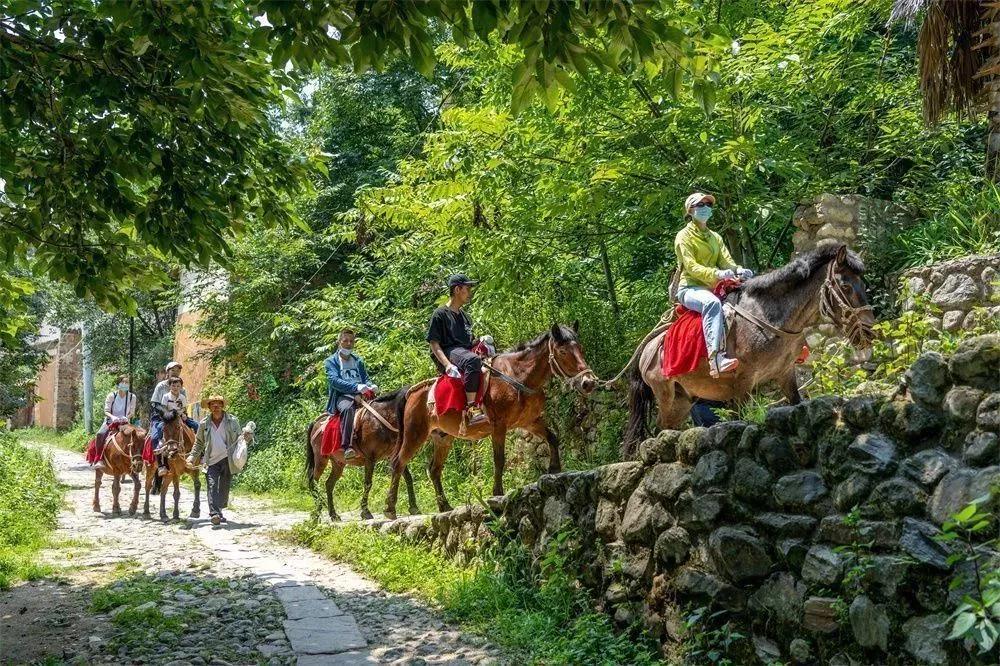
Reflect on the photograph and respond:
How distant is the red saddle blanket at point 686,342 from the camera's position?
25.4 ft

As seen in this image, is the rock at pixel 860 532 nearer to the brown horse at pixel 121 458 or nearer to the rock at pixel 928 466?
the rock at pixel 928 466

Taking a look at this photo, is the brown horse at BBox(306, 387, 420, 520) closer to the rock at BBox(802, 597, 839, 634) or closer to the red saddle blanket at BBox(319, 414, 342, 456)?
the red saddle blanket at BBox(319, 414, 342, 456)

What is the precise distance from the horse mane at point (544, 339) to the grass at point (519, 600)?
240 cm

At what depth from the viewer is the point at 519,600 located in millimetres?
7559

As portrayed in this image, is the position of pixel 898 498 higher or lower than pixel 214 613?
higher

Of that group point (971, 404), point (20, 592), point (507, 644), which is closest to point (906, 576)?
point (971, 404)

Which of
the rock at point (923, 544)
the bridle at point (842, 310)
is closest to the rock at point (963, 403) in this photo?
the rock at point (923, 544)

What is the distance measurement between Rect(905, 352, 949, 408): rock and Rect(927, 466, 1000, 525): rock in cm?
41

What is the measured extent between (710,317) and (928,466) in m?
3.29

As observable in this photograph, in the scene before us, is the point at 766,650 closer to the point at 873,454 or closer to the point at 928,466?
the point at 873,454

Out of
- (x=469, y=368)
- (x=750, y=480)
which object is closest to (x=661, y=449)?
(x=750, y=480)

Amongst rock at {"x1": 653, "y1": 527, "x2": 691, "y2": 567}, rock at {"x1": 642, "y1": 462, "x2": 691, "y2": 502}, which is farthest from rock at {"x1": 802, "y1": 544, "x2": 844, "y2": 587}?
rock at {"x1": 642, "y1": 462, "x2": 691, "y2": 502}

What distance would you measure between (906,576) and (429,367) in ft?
35.9

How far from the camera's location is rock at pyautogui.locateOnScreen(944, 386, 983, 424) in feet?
14.0
